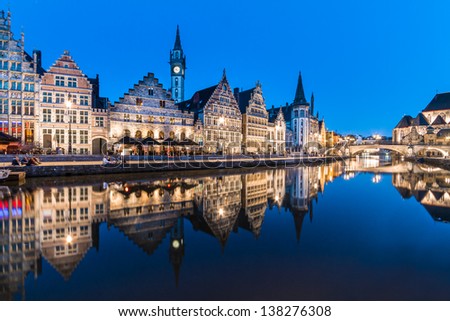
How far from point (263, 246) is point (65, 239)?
6468 millimetres

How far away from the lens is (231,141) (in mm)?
51250

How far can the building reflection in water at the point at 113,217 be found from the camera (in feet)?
24.1

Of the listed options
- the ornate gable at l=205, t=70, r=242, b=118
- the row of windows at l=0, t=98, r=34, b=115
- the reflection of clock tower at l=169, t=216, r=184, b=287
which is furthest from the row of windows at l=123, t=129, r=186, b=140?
the reflection of clock tower at l=169, t=216, r=184, b=287

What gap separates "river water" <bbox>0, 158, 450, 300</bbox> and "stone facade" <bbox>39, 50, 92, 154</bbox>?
20.3 meters

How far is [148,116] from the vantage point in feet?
131

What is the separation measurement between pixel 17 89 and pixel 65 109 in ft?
17.6

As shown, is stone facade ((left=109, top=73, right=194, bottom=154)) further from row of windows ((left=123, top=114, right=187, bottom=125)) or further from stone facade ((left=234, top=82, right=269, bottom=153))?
stone facade ((left=234, top=82, right=269, bottom=153))

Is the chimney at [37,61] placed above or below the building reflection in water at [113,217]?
above

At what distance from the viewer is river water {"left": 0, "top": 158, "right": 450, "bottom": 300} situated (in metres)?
5.69

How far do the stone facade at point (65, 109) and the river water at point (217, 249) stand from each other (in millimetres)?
20311

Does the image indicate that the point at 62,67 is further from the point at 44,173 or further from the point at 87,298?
the point at 87,298

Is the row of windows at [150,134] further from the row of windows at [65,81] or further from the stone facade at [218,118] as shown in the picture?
the row of windows at [65,81]

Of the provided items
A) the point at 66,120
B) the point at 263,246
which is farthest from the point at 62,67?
the point at 263,246

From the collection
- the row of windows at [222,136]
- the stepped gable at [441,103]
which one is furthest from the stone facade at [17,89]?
the stepped gable at [441,103]
